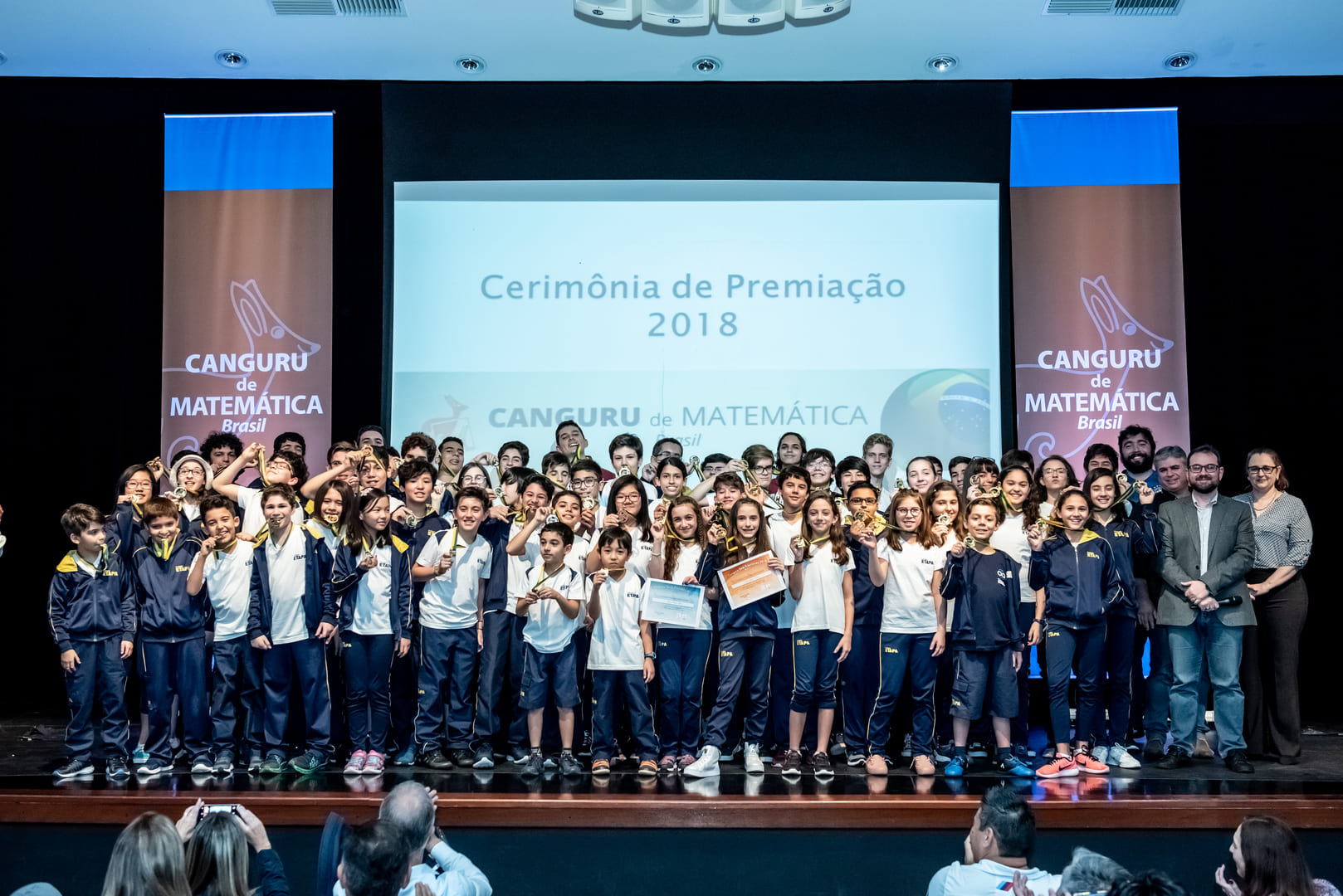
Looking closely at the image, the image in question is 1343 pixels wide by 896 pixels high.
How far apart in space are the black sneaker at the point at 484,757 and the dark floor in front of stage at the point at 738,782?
44mm

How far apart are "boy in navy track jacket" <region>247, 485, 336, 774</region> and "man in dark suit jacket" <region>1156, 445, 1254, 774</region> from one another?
3.70 metres

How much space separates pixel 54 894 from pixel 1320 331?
24.5 ft

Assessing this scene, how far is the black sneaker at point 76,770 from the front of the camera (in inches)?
192

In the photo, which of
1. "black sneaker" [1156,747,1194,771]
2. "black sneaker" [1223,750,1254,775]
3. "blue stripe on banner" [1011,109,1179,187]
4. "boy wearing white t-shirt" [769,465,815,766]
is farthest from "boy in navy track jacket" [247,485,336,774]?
"blue stripe on banner" [1011,109,1179,187]

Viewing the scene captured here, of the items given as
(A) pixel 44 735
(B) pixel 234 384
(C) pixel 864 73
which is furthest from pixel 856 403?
(A) pixel 44 735

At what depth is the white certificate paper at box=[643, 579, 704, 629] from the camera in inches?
197

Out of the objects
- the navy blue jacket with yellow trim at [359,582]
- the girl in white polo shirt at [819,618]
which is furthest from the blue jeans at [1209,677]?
the navy blue jacket with yellow trim at [359,582]

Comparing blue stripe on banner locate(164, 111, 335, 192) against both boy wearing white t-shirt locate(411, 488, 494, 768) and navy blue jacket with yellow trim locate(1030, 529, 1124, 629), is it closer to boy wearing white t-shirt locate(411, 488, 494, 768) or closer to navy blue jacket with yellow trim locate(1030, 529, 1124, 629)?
boy wearing white t-shirt locate(411, 488, 494, 768)

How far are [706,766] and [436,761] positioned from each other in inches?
46.6

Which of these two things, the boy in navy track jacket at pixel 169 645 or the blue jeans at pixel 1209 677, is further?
the blue jeans at pixel 1209 677

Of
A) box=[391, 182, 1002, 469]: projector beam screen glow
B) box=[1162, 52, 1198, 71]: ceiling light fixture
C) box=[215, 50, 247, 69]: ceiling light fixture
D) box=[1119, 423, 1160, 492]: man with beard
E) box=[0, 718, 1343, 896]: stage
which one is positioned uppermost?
box=[215, 50, 247, 69]: ceiling light fixture

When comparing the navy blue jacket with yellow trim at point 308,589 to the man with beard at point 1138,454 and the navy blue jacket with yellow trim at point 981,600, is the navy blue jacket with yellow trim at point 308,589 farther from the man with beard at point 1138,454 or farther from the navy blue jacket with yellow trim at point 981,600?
the man with beard at point 1138,454

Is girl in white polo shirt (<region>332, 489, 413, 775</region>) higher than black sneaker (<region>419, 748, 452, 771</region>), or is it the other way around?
girl in white polo shirt (<region>332, 489, 413, 775</region>)

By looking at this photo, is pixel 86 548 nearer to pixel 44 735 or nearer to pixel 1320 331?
pixel 44 735
